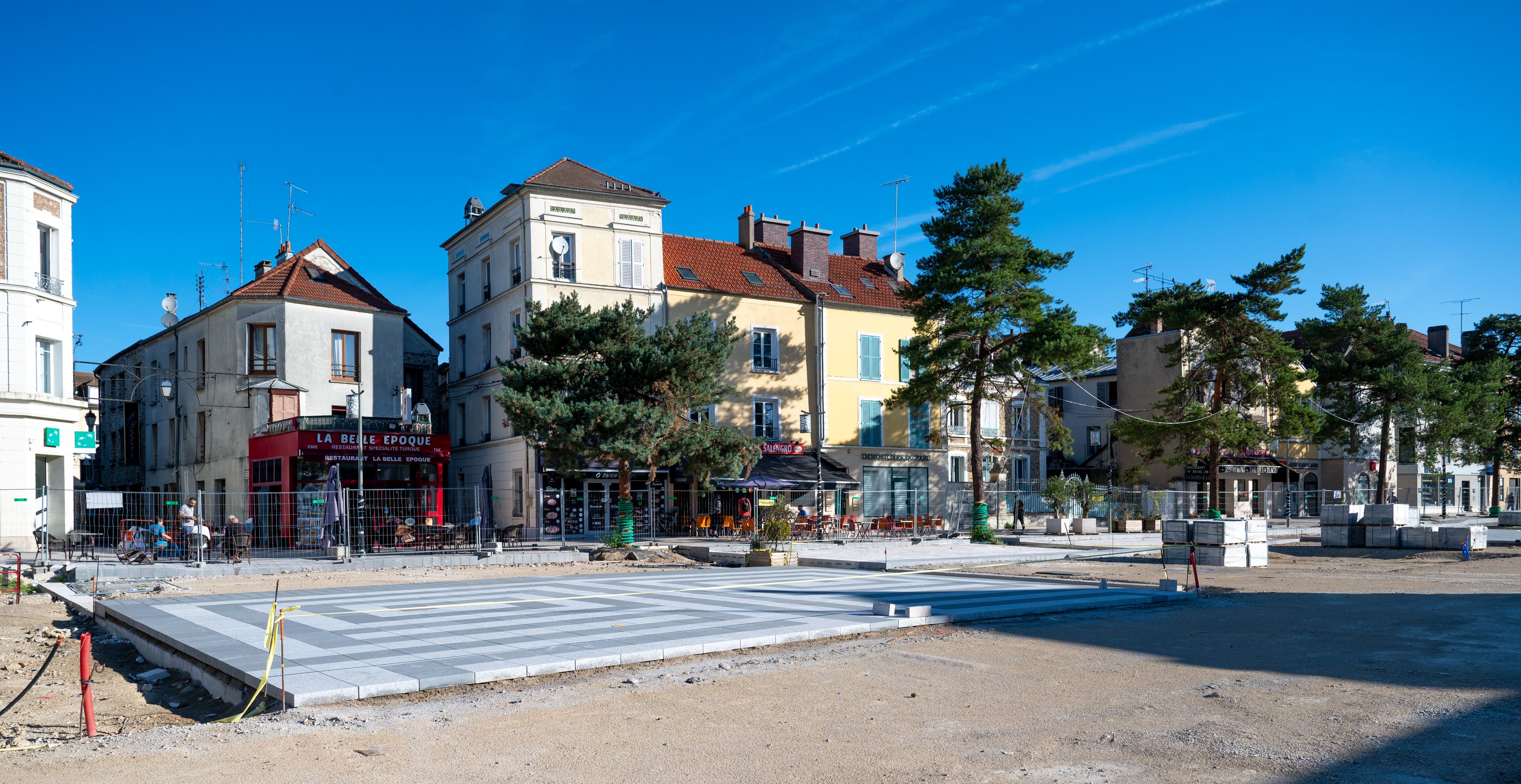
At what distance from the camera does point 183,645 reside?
1037 centimetres

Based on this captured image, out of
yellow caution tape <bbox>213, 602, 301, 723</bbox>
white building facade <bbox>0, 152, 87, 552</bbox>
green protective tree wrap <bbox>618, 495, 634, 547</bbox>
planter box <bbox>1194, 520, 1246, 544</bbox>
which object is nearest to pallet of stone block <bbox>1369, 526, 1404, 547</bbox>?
planter box <bbox>1194, 520, 1246, 544</bbox>

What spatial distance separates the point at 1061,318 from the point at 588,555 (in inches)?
679

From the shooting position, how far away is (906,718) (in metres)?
7.64

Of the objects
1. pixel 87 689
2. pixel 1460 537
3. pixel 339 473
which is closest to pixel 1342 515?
pixel 1460 537

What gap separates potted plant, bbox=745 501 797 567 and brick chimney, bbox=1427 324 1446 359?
199ft

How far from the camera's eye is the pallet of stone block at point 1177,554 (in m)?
24.0

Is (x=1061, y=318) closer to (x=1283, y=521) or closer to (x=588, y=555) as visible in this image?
(x=588, y=555)

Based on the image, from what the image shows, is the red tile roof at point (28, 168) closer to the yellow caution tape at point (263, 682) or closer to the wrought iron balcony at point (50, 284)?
the wrought iron balcony at point (50, 284)

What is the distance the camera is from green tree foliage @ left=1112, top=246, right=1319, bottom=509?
3784 centimetres

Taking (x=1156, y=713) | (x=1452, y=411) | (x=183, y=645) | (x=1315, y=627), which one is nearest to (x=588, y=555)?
(x=183, y=645)

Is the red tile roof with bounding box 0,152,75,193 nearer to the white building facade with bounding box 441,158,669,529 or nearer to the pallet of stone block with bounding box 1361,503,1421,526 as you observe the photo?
the white building facade with bounding box 441,158,669,529

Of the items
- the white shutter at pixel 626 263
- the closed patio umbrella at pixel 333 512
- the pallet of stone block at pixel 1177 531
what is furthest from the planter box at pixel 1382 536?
the closed patio umbrella at pixel 333 512

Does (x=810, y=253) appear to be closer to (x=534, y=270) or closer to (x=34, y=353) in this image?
(x=534, y=270)

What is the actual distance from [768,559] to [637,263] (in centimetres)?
1511
